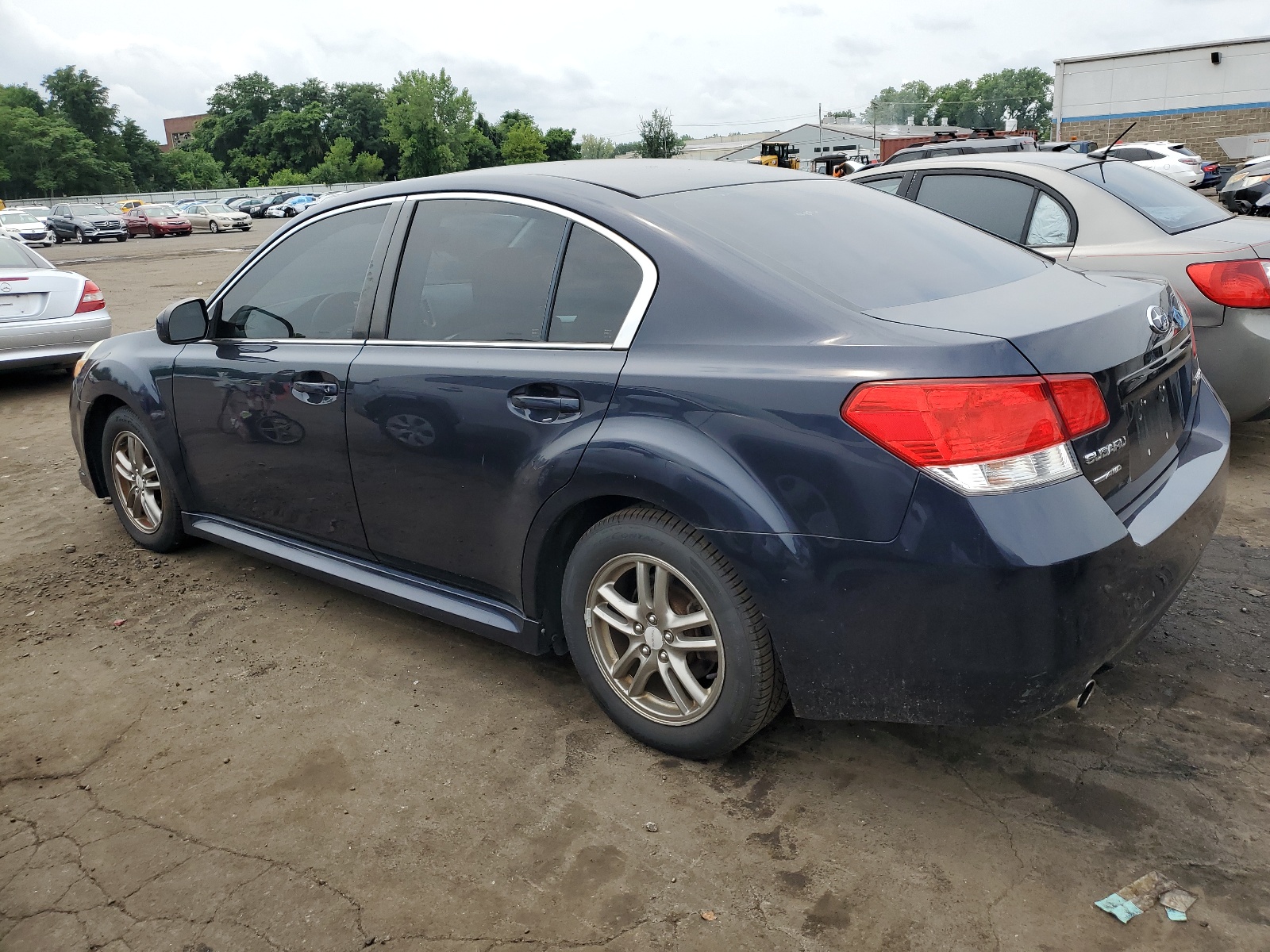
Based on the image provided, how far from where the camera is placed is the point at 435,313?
3.38m

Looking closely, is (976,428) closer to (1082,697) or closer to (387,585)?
(1082,697)

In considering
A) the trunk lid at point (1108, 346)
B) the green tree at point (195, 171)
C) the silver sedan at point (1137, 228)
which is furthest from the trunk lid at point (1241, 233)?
the green tree at point (195, 171)

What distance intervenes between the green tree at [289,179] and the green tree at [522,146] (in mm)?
21055

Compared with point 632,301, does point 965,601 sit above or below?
below

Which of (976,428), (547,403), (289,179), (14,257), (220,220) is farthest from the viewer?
(289,179)

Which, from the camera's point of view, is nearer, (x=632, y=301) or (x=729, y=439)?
(x=729, y=439)

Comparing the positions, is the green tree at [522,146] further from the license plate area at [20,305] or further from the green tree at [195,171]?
the license plate area at [20,305]

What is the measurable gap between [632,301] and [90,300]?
8725mm

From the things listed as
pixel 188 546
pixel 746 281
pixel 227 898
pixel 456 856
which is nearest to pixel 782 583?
pixel 746 281

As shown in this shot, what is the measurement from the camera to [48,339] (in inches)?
366

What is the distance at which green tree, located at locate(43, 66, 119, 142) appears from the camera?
322 ft

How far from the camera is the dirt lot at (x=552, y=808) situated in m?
2.32

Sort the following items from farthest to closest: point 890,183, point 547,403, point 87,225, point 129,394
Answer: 1. point 87,225
2. point 890,183
3. point 129,394
4. point 547,403

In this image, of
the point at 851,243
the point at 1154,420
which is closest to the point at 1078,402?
the point at 1154,420
